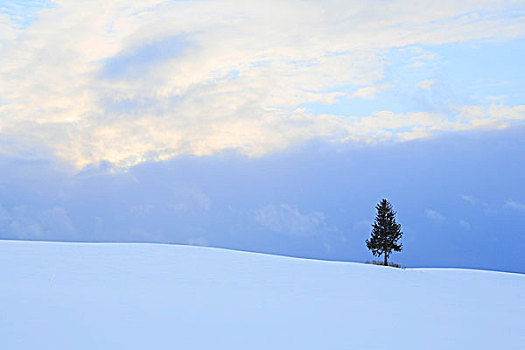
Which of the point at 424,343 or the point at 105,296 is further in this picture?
Answer: the point at 105,296

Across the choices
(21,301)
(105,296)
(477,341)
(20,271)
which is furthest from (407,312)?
(20,271)

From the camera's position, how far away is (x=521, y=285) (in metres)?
19.6

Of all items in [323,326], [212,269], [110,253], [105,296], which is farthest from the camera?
[110,253]

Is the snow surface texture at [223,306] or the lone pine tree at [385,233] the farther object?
the lone pine tree at [385,233]

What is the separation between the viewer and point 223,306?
35.2 feet

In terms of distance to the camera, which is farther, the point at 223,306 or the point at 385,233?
the point at 385,233

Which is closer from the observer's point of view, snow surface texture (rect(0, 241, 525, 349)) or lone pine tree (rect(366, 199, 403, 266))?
snow surface texture (rect(0, 241, 525, 349))

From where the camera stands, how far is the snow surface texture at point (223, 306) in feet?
28.1

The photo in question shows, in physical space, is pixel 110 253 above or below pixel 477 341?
above

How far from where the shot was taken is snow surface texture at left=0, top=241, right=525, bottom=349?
338 inches

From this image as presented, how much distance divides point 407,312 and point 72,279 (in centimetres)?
813

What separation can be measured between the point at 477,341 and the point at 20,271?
35.4 ft

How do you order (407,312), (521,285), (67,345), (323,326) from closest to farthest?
1. (67,345)
2. (323,326)
3. (407,312)
4. (521,285)

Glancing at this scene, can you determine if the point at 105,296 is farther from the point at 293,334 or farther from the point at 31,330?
the point at 293,334
